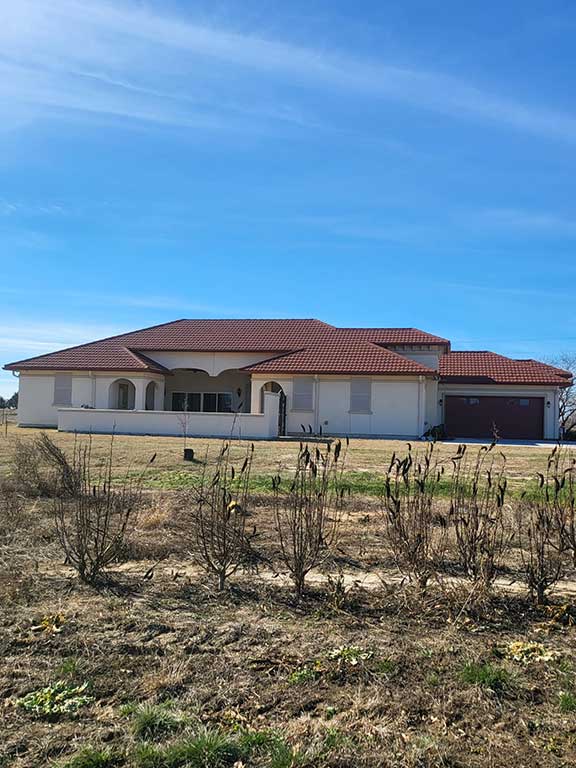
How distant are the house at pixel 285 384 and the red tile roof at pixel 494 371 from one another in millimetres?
58

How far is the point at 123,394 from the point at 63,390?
341 cm

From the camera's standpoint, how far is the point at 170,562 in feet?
20.0

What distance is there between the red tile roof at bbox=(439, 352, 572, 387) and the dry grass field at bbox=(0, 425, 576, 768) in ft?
92.3

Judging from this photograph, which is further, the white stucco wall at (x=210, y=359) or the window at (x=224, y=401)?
the window at (x=224, y=401)

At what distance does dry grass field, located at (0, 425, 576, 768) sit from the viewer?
298 cm

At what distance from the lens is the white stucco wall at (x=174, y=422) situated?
88.2 feet

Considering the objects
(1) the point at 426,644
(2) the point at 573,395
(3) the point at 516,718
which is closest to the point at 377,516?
(1) the point at 426,644

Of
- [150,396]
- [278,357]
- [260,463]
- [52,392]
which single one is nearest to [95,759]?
[260,463]

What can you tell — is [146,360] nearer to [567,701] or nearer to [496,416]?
[496,416]

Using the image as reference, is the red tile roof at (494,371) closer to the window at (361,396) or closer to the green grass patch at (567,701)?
the window at (361,396)

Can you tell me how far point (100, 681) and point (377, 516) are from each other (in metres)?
5.34

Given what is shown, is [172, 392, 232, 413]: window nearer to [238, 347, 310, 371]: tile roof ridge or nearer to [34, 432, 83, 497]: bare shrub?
[238, 347, 310, 371]: tile roof ridge

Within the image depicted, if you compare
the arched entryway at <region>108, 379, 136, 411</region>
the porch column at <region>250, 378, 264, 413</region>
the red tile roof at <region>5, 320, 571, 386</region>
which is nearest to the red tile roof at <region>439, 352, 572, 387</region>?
the red tile roof at <region>5, 320, 571, 386</region>

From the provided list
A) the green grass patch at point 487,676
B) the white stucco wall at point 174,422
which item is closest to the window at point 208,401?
the white stucco wall at point 174,422
